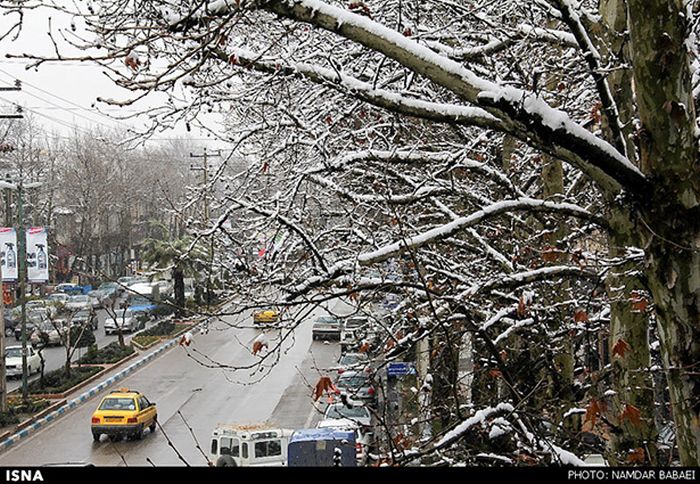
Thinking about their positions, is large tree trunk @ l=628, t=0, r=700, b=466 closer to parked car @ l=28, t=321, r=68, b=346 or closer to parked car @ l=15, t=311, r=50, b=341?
parked car @ l=28, t=321, r=68, b=346

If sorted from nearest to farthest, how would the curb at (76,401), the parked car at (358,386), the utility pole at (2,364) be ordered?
1. the parked car at (358,386)
2. the curb at (76,401)
3. the utility pole at (2,364)

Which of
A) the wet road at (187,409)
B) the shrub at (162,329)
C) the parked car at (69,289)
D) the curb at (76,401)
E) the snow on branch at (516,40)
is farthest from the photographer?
the parked car at (69,289)

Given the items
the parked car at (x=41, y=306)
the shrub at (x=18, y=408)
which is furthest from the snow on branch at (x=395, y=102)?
the parked car at (x=41, y=306)

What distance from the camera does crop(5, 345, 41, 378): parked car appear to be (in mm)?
26125

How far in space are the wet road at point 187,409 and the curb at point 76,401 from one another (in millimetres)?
198

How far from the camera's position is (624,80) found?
529cm

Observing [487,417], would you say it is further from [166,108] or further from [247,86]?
[247,86]

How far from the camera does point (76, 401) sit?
2195 centimetres

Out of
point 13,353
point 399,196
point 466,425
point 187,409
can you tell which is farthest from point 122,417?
point 466,425

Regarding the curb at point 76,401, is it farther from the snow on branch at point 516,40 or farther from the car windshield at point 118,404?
the snow on branch at point 516,40

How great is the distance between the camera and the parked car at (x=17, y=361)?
2612 cm

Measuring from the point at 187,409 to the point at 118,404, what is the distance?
10.5ft

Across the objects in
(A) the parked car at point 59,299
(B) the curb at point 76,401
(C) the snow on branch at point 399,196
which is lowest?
(B) the curb at point 76,401

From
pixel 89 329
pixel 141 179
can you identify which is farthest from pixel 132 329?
pixel 141 179
